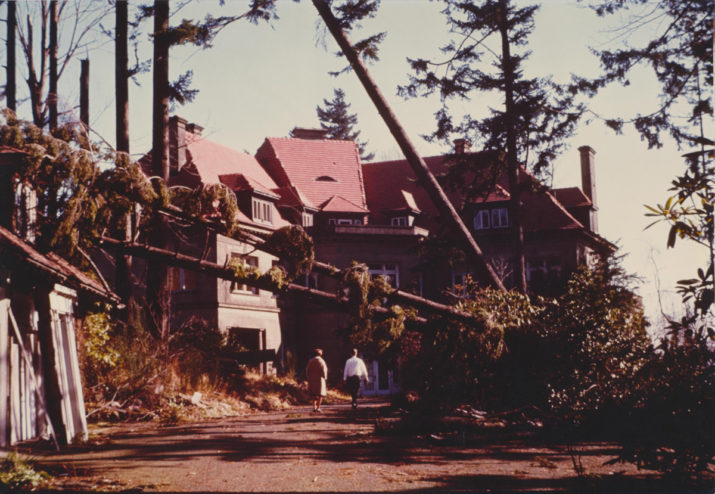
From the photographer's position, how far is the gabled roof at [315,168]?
38688mm

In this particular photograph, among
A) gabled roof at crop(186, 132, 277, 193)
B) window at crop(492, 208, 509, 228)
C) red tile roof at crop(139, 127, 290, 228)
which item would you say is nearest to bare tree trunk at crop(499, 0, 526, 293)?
red tile roof at crop(139, 127, 290, 228)

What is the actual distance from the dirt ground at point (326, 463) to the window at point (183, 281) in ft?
57.0

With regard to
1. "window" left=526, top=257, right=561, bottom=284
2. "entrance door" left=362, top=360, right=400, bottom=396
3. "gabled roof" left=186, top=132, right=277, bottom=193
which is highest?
"gabled roof" left=186, top=132, right=277, bottom=193

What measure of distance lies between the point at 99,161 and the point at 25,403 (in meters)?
3.65

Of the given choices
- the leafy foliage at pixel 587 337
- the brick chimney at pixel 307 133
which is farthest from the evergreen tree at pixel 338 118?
the leafy foliage at pixel 587 337

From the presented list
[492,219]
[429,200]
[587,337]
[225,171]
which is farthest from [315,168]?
[587,337]

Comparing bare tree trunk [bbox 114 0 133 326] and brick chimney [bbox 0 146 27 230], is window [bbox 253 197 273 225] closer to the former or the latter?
bare tree trunk [bbox 114 0 133 326]

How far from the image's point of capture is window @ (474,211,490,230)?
124 feet

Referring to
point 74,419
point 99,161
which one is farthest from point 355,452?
point 99,161

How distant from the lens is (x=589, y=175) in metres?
40.3

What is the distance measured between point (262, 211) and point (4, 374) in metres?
25.5

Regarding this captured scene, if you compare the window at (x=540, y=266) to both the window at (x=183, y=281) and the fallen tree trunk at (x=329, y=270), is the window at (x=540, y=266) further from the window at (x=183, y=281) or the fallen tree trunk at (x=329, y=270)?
the fallen tree trunk at (x=329, y=270)

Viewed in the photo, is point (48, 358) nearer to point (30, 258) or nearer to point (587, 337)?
point (30, 258)

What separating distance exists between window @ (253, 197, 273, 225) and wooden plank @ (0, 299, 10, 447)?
24365mm
